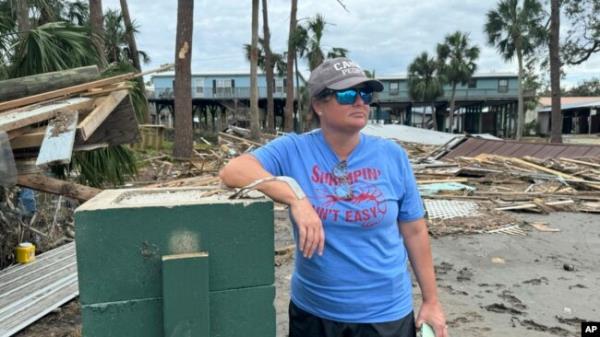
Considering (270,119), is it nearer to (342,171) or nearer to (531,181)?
(531,181)

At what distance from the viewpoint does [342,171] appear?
6.39ft

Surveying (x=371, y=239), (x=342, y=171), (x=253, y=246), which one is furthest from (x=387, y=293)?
(x=253, y=246)

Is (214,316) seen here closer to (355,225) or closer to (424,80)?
(355,225)

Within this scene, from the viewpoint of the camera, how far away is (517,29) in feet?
111

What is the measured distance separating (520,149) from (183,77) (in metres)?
11.0

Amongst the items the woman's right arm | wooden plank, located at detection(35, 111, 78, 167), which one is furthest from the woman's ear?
wooden plank, located at detection(35, 111, 78, 167)

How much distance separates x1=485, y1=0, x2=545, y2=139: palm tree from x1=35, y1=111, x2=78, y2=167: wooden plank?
1310 inches

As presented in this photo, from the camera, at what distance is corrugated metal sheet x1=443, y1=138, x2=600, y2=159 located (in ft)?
47.3

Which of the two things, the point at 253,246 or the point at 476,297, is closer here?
the point at 253,246

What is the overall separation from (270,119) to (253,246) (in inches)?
1092

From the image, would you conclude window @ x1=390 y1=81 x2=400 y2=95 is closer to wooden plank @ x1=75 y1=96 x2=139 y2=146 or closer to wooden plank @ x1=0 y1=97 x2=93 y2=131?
wooden plank @ x1=75 y1=96 x2=139 y2=146

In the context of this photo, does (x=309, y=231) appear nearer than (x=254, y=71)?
Yes

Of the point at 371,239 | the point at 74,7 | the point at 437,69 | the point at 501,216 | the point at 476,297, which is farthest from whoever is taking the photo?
the point at 437,69

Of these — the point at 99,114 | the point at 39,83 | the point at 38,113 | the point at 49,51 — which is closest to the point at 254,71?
the point at 49,51
